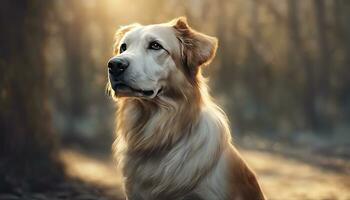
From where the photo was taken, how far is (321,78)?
2070cm

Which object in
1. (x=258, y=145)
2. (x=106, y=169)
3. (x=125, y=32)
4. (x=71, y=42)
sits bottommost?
(x=258, y=145)

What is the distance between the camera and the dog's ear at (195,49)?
4.99 m

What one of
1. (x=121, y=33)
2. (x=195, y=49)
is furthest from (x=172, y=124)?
(x=121, y=33)

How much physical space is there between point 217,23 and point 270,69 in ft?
9.16

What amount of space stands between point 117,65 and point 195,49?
76 centimetres

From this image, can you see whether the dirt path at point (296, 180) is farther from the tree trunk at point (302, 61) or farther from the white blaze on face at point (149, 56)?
the tree trunk at point (302, 61)

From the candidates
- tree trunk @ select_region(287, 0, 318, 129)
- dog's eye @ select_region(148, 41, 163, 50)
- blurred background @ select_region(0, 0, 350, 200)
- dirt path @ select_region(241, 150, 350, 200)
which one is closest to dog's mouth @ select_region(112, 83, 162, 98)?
dog's eye @ select_region(148, 41, 163, 50)

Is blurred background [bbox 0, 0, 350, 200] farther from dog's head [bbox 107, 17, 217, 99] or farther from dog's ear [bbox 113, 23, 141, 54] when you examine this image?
dog's head [bbox 107, 17, 217, 99]

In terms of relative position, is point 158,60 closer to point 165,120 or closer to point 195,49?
point 195,49

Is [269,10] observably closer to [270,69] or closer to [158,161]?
[270,69]

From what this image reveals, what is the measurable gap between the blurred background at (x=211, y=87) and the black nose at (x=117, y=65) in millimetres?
3420

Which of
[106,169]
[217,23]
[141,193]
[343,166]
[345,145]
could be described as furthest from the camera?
[217,23]

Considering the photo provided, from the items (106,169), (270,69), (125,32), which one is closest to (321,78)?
(270,69)

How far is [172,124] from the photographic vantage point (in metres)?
Result: 4.96
